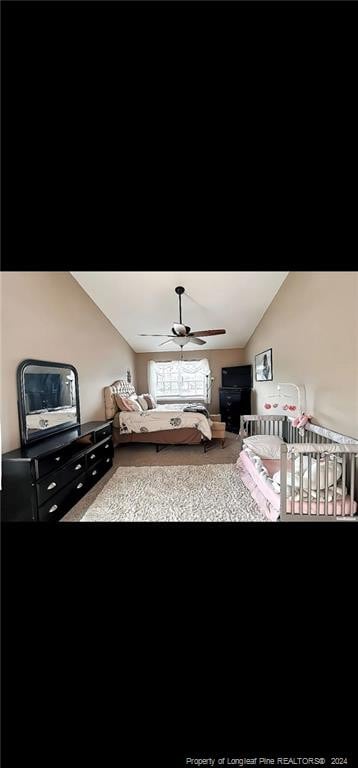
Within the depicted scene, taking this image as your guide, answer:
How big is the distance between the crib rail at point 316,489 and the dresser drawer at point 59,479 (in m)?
1.49

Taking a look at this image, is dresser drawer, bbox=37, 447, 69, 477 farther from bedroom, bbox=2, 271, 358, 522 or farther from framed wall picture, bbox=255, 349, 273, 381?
framed wall picture, bbox=255, 349, 273, 381

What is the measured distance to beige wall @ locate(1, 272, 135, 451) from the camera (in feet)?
5.22

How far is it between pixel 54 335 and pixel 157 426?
1.75 metres

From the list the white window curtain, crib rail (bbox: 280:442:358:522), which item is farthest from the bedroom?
the white window curtain

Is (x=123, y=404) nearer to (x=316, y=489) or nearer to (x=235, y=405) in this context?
(x=235, y=405)

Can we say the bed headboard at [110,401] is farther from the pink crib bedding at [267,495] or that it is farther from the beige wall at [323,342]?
the beige wall at [323,342]

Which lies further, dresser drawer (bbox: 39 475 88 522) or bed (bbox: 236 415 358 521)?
dresser drawer (bbox: 39 475 88 522)

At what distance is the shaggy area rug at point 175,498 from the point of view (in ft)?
5.39

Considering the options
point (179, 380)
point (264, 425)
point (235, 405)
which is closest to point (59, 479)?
point (264, 425)

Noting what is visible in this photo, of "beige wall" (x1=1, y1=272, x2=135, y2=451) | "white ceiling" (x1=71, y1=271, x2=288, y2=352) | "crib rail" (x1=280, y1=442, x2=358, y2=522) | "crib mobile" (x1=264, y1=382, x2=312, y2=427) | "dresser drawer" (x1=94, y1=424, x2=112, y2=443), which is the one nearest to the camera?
"crib rail" (x1=280, y1=442, x2=358, y2=522)

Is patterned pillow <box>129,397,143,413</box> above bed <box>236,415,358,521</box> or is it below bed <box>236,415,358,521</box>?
above

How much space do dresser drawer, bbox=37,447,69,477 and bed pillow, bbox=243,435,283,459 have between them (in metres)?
1.66
